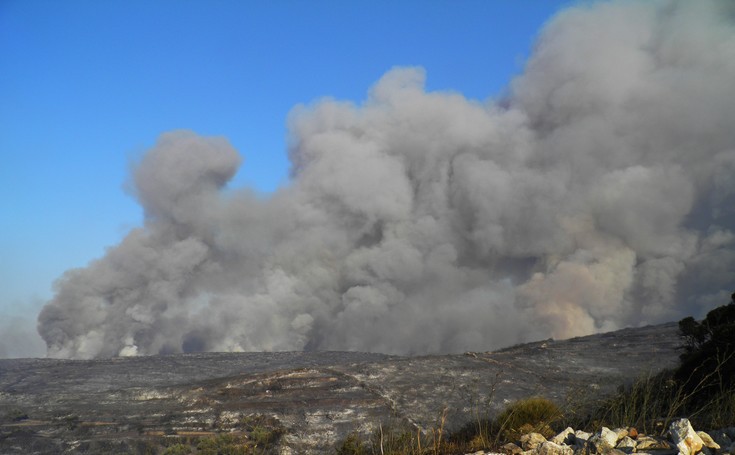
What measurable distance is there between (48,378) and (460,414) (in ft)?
128

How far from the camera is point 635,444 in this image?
668 cm

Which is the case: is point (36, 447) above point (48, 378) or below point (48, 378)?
below

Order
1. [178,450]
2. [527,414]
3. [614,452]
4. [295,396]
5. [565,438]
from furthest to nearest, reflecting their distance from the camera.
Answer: [295,396]
[178,450]
[527,414]
[565,438]
[614,452]

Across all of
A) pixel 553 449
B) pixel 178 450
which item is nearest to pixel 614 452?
pixel 553 449

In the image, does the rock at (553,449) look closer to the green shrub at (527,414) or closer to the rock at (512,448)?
the rock at (512,448)

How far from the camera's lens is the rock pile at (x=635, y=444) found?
20.9 feet

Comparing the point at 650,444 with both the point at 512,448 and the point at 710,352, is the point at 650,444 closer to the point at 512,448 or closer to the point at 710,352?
the point at 512,448

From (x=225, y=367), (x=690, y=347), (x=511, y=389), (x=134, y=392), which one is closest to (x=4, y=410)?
(x=134, y=392)

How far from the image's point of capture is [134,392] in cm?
3547

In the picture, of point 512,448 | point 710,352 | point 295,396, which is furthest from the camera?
point 295,396

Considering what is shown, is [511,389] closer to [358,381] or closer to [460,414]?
[460,414]

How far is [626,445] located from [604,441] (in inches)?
9.8

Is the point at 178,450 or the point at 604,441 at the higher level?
the point at 604,441

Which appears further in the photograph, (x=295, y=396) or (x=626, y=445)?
(x=295, y=396)
